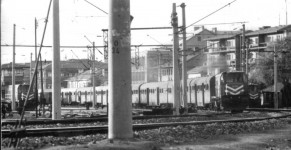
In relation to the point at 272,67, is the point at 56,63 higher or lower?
lower

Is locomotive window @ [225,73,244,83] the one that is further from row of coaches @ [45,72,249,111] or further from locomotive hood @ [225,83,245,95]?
locomotive hood @ [225,83,245,95]

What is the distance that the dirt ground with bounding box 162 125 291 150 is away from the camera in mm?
11008

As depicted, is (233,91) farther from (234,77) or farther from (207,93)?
(207,93)

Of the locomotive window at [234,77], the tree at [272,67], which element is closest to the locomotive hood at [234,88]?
the locomotive window at [234,77]

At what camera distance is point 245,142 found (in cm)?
1219

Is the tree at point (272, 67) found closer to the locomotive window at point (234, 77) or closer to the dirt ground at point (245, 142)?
the locomotive window at point (234, 77)

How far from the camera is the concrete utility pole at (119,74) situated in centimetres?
992

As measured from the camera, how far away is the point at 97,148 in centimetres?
908

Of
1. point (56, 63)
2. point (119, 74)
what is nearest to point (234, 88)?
point (56, 63)

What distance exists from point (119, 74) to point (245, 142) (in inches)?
169

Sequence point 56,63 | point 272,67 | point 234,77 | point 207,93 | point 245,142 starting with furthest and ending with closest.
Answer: point 272,67
point 207,93
point 234,77
point 56,63
point 245,142

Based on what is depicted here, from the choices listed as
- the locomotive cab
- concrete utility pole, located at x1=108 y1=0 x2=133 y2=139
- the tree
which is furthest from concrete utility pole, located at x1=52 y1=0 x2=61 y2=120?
the tree

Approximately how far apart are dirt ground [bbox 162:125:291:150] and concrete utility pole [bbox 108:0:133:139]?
1.19 m

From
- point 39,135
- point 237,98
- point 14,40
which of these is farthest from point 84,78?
point 39,135
